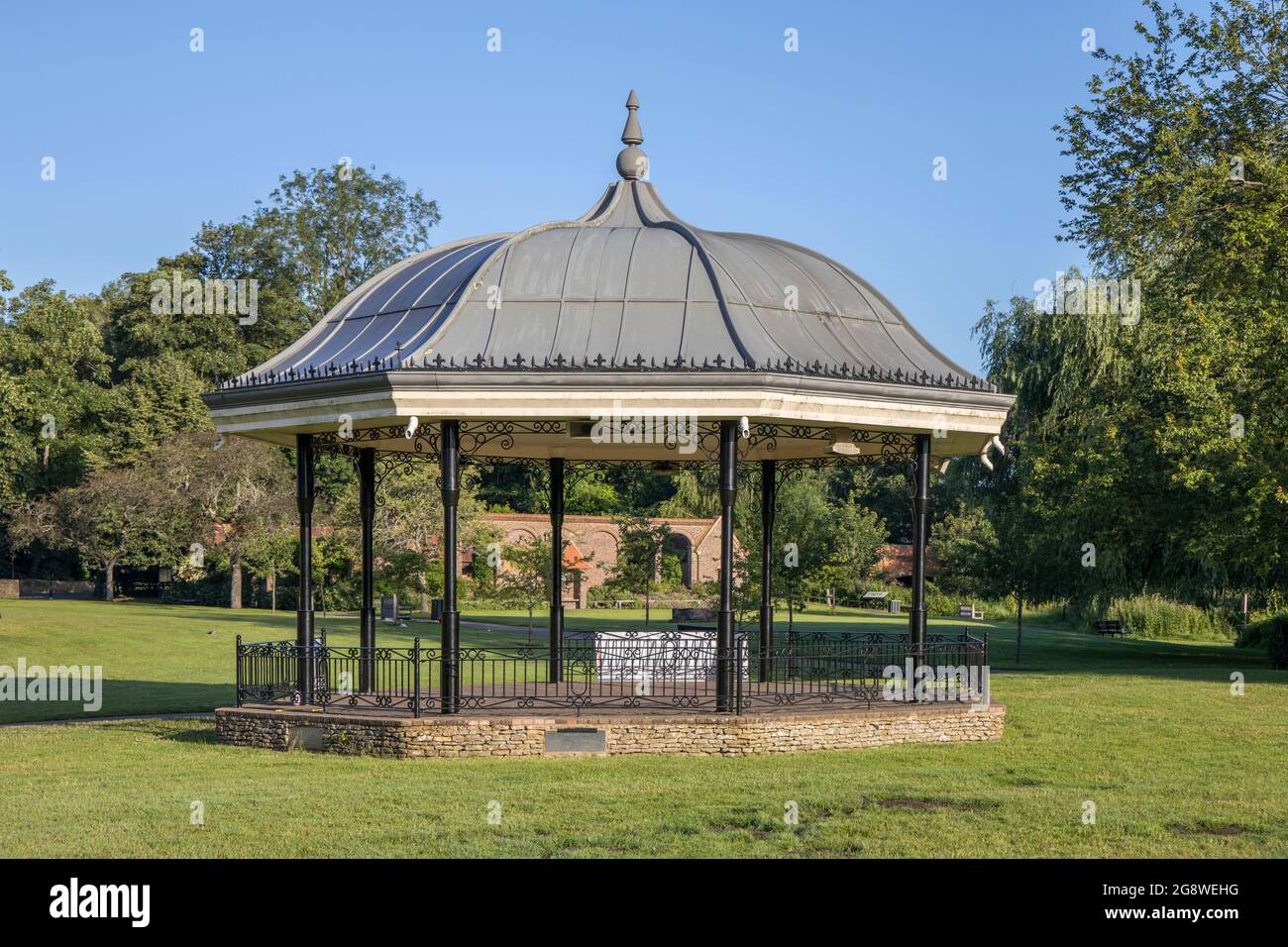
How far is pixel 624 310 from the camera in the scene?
18.6 m

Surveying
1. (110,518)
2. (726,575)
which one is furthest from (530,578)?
(110,518)

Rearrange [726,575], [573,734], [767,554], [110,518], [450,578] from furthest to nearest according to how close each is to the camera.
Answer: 1. [110,518]
2. [767,554]
3. [726,575]
4. [450,578]
5. [573,734]

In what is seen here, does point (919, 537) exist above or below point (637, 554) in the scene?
above

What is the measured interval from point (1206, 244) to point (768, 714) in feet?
65.9

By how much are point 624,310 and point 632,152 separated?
4140mm

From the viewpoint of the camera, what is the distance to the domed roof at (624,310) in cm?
1802

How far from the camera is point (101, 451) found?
64.6 meters

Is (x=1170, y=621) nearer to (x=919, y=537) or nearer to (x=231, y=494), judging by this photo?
(x=919, y=537)

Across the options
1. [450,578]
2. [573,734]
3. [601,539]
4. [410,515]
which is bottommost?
[573,734]

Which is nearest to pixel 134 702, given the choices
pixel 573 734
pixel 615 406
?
pixel 573 734

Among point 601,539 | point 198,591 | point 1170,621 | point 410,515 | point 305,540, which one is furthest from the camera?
point 601,539

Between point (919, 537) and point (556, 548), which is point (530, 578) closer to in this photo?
point (556, 548)

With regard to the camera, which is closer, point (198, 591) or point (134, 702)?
point (134, 702)
